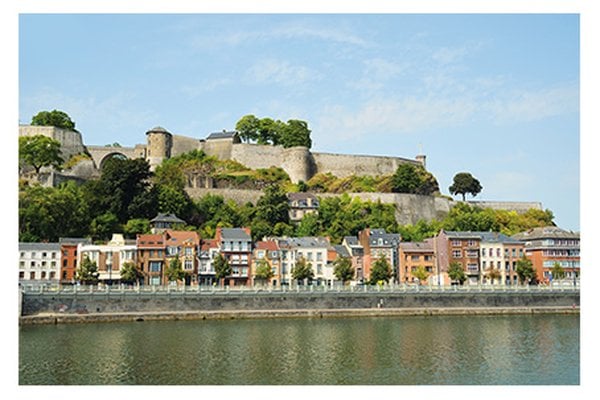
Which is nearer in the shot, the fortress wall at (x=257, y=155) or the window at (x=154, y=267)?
the window at (x=154, y=267)

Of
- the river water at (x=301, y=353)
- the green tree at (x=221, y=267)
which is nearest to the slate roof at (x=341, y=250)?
the green tree at (x=221, y=267)

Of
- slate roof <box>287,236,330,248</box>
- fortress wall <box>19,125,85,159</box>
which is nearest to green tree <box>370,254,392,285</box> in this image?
slate roof <box>287,236,330,248</box>

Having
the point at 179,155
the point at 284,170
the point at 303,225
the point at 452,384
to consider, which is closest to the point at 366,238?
the point at 303,225

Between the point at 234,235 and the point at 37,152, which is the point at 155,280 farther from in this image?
the point at 37,152

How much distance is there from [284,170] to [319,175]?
3792mm

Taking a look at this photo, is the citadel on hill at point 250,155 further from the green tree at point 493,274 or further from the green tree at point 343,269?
the green tree at point 493,274

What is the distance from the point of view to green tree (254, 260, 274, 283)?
4734cm

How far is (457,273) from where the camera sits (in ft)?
160

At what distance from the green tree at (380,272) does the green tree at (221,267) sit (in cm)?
1032

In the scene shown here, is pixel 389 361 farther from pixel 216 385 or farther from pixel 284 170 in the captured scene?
pixel 284 170

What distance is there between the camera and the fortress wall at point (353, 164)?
7431 cm

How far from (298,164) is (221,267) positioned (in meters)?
27.5

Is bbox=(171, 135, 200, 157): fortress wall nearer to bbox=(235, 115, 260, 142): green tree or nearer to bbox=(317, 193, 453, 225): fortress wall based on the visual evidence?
bbox=(235, 115, 260, 142): green tree

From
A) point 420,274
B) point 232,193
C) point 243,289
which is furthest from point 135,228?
point 420,274
